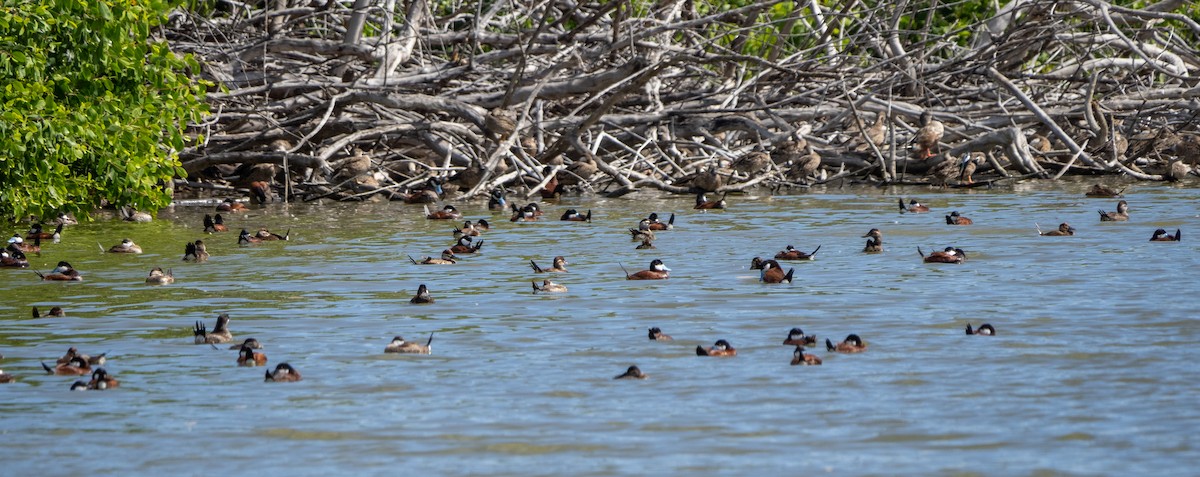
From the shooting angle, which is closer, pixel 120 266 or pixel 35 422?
pixel 35 422

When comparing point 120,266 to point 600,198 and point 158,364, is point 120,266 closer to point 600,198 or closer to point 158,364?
point 158,364

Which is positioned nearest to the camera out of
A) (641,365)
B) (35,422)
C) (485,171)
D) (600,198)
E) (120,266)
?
(35,422)

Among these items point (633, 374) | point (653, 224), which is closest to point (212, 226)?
point (653, 224)

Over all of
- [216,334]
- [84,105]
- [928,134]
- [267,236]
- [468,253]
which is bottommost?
[216,334]

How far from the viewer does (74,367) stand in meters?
9.16

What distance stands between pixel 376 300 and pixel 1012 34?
1371 centimetres

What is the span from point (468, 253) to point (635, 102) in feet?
31.3

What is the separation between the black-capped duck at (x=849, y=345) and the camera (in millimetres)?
9688

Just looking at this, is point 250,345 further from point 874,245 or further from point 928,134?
point 928,134

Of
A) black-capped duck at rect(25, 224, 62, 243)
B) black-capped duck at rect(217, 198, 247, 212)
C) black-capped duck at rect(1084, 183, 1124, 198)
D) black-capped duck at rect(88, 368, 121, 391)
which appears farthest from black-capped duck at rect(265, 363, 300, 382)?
black-capped duck at rect(1084, 183, 1124, 198)

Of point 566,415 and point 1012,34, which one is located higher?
point 1012,34

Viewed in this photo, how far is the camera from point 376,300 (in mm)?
12477

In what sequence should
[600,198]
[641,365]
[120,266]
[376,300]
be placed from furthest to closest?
[600,198] < [120,266] < [376,300] < [641,365]

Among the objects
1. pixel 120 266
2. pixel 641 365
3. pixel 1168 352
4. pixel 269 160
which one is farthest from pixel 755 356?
pixel 269 160
